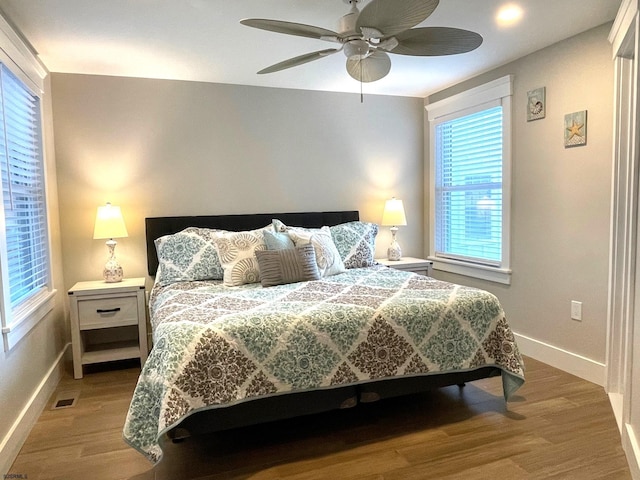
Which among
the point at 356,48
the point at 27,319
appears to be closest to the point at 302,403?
the point at 27,319

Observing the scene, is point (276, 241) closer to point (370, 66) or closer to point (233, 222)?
point (233, 222)

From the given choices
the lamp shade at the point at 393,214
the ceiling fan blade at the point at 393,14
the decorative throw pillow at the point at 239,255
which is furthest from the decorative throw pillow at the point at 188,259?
the ceiling fan blade at the point at 393,14

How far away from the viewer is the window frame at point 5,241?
2236mm

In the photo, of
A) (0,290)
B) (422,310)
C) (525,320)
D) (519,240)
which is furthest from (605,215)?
(0,290)

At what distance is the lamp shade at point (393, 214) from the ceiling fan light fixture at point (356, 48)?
2159mm

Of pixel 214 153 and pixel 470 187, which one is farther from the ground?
pixel 214 153

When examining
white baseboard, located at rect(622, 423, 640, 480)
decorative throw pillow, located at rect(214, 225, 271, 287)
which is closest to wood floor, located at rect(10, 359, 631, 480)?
white baseboard, located at rect(622, 423, 640, 480)

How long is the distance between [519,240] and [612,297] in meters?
0.91

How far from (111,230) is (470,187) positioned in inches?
122

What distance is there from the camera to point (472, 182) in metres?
4.01

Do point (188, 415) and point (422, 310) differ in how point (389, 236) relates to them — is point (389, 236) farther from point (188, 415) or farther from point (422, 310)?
point (188, 415)

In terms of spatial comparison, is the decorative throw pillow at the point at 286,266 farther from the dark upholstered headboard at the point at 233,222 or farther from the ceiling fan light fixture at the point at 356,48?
the ceiling fan light fixture at the point at 356,48

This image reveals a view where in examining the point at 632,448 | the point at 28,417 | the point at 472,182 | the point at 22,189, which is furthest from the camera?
the point at 472,182

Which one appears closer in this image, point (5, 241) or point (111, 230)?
point (5, 241)
